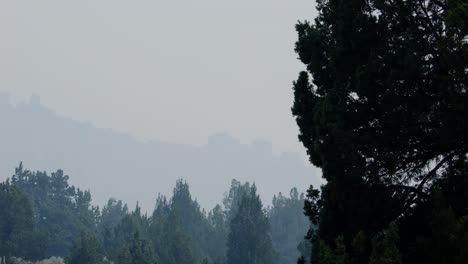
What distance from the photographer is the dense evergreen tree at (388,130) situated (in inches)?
640

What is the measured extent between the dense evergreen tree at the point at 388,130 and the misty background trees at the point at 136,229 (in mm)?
44287

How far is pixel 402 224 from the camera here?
57.3 ft

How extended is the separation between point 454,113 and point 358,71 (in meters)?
2.66

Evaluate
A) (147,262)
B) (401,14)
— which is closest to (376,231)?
(401,14)

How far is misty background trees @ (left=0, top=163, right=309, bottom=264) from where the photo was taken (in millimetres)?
73562

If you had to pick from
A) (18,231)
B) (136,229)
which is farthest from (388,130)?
(18,231)

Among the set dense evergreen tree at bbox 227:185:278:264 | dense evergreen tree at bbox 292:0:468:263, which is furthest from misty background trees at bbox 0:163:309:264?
dense evergreen tree at bbox 292:0:468:263

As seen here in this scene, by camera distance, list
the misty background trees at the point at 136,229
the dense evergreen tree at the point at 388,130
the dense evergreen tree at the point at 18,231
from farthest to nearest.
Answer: the dense evergreen tree at the point at 18,231, the misty background trees at the point at 136,229, the dense evergreen tree at the point at 388,130

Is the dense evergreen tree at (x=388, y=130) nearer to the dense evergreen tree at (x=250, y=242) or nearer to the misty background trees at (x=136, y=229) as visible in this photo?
the misty background trees at (x=136, y=229)

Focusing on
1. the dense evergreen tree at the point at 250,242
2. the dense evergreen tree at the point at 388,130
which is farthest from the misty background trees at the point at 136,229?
the dense evergreen tree at the point at 388,130

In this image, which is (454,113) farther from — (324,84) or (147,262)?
(147,262)

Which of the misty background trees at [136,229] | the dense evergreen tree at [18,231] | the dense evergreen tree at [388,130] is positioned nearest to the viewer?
the dense evergreen tree at [388,130]

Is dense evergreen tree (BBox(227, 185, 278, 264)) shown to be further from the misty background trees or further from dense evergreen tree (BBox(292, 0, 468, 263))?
dense evergreen tree (BBox(292, 0, 468, 263))

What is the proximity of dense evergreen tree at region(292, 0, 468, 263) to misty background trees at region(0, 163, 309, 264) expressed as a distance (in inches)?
1744
